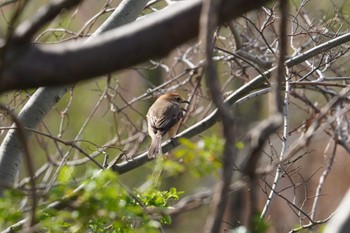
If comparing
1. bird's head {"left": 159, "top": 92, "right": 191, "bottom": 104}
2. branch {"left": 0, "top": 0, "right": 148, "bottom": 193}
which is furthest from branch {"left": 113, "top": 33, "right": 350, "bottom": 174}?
bird's head {"left": 159, "top": 92, "right": 191, "bottom": 104}

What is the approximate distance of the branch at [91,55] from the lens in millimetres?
2066

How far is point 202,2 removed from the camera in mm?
2150

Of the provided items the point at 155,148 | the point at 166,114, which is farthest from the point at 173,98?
the point at 155,148

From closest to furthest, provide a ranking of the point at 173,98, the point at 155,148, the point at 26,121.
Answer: the point at 26,121
the point at 155,148
the point at 173,98

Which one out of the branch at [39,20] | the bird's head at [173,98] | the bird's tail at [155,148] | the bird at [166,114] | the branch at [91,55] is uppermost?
the bird's head at [173,98]

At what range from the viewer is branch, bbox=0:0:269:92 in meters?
2.07

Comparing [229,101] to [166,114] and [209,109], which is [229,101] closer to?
[166,114]

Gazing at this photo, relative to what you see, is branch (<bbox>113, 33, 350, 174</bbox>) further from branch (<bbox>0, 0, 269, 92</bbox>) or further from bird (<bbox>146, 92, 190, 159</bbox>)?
branch (<bbox>0, 0, 269, 92</bbox>)

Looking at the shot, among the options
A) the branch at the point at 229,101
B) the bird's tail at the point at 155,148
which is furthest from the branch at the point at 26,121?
the bird's tail at the point at 155,148

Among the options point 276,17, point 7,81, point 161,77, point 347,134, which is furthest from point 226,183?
point 161,77

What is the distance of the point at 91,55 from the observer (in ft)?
6.77

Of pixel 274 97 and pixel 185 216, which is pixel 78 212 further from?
pixel 185 216

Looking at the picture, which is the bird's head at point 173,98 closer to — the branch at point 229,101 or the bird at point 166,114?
the bird at point 166,114

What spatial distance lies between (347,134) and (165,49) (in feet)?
16.7
